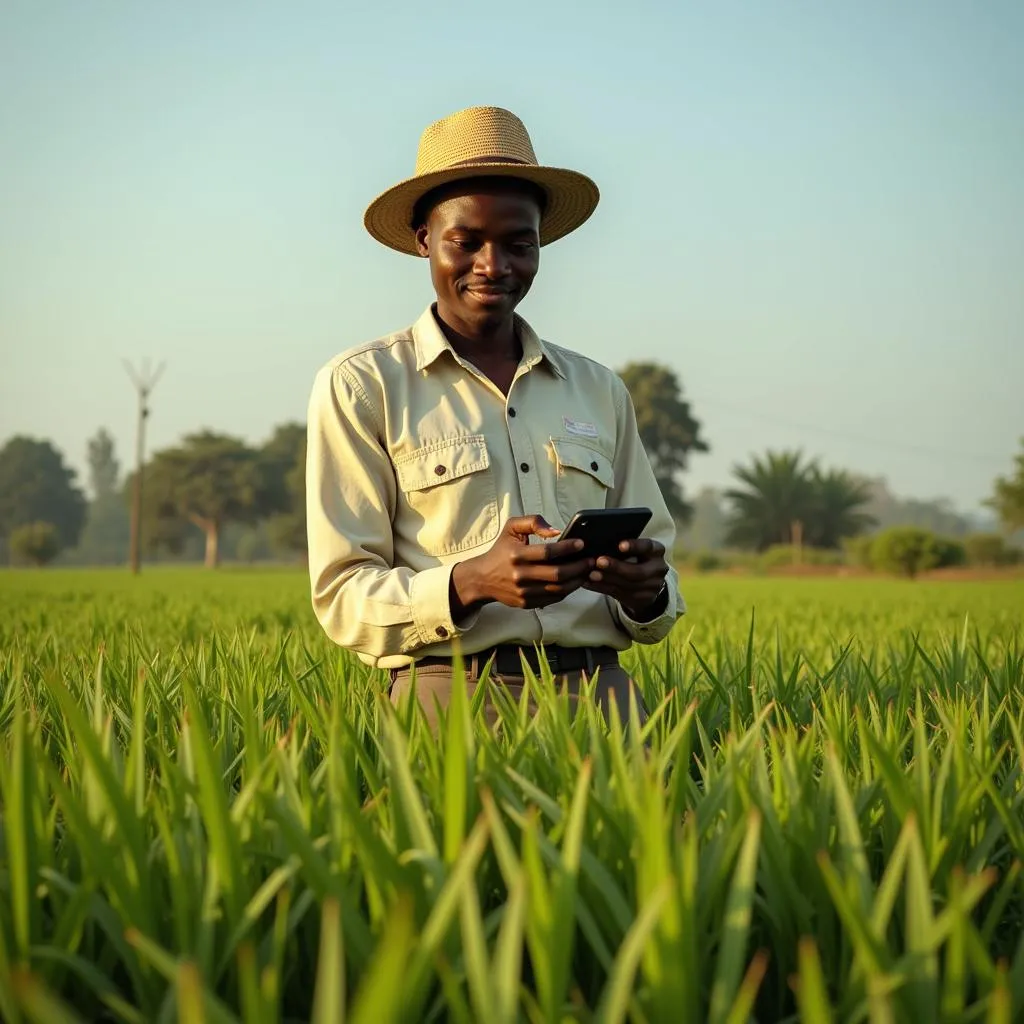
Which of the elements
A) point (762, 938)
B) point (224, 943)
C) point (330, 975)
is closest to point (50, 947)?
point (224, 943)

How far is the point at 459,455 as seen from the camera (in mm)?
2469

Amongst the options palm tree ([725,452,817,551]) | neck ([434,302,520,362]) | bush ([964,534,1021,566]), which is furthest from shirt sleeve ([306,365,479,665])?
palm tree ([725,452,817,551])

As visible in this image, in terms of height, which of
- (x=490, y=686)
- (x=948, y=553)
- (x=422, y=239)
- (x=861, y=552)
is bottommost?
(x=490, y=686)

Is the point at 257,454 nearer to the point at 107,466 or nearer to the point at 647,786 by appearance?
the point at 647,786

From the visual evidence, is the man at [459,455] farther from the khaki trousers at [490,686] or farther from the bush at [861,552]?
the bush at [861,552]

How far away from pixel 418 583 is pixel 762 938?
118 cm

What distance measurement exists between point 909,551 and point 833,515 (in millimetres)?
18077

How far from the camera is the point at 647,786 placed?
1.07m

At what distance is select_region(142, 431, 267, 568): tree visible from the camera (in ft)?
183

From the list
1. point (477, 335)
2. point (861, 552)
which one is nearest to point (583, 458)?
point (477, 335)

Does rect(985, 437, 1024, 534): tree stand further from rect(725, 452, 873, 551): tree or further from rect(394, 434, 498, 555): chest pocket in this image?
rect(394, 434, 498, 555): chest pocket

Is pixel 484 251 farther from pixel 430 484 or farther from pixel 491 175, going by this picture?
pixel 430 484

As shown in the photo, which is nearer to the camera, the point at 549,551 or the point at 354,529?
the point at 549,551

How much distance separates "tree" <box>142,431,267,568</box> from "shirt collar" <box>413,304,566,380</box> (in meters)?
53.3
